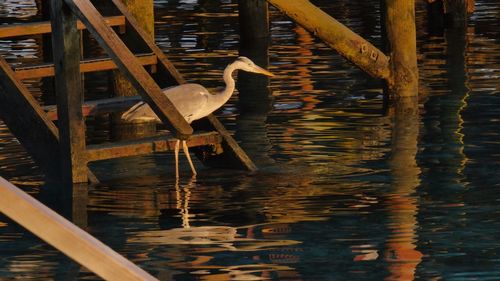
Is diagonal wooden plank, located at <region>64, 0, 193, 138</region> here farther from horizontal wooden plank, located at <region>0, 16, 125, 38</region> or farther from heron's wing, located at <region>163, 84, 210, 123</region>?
horizontal wooden plank, located at <region>0, 16, 125, 38</region>

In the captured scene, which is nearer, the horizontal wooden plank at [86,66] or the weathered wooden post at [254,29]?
the horizontal wooden plank at [86,66]

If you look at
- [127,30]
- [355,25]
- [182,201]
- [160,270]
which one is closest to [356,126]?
[127,30]

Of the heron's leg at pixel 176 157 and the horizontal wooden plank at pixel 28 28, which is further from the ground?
the horizontal wooden plank at pixel 28 28

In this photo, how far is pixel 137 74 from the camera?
9.73m

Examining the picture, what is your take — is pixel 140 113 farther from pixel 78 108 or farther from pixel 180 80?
pixel 78 108

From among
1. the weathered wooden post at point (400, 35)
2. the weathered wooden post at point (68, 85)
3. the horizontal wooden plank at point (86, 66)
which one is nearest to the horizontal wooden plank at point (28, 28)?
the horizontal wooden plank at point (86, 66)

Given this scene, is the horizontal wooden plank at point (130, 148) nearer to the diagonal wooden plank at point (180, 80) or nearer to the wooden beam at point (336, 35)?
the diagonal wooden plank at point (180, 80)

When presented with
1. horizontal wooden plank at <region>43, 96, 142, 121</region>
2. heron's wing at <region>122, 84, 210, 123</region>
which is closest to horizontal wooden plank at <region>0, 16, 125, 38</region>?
horizontal wooden plank at <region>43, 96, 142, 121</region>

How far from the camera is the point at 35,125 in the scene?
409 inches

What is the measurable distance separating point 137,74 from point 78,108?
0.61 meters

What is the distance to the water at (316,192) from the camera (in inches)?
312

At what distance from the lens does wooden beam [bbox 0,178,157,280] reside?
4.43 m

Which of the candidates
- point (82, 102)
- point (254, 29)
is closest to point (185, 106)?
point (82, 102)

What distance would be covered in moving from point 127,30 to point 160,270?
3.88 meters
